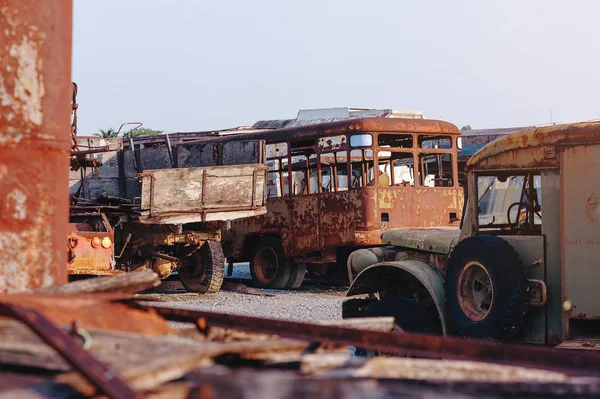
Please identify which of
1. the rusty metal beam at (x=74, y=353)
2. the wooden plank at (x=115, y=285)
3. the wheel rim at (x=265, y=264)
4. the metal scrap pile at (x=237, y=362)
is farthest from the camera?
the wheel rim at (x=265, y=264)

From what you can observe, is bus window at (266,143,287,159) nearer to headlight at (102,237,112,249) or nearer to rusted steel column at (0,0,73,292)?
headlight at (102,237,112,249)

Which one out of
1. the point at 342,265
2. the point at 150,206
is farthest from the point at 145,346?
the point at 342,265

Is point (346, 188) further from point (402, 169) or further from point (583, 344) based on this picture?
point (583, 344)

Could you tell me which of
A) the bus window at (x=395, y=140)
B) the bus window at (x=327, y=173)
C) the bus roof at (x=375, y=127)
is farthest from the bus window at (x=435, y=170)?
the bus window at (x=327, y=173)

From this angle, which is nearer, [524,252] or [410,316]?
[524,252]

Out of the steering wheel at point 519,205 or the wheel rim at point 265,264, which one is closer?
the steering wheel at point 519,205

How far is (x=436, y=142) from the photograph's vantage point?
17000 mm

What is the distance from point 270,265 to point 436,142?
412 cm

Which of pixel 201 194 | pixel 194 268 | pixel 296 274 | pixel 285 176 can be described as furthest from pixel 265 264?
pixel 201 194

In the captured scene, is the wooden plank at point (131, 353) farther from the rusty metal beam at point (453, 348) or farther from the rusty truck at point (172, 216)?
the rusty truck at point (172, 216)

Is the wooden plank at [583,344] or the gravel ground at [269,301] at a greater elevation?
the wooden plank at [583,344]

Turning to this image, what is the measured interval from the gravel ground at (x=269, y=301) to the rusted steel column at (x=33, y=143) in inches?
324

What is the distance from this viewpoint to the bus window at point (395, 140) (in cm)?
1616

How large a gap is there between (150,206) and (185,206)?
0.67m
